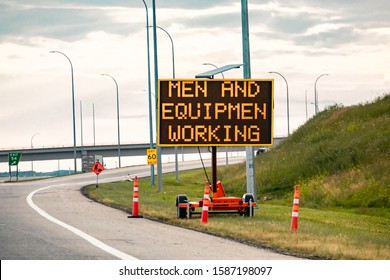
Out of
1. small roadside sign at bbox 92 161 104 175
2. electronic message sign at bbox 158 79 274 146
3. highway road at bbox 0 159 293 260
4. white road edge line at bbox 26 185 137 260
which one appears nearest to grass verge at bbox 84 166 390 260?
highway road at bbox 0 159 293 260

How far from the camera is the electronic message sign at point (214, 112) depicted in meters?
26.0

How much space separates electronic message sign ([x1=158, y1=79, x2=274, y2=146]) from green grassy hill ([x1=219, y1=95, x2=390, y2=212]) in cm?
1589

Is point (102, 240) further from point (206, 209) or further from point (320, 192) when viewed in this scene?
point (320, 192)

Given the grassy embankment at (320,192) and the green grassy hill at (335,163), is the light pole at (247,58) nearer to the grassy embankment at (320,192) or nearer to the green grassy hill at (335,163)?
the grassy embankment at (320,192)

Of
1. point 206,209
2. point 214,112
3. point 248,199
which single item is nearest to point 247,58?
point 214,112

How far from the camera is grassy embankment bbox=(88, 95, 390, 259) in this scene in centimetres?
1958

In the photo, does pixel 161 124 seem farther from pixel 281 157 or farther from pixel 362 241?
pixel 281 157

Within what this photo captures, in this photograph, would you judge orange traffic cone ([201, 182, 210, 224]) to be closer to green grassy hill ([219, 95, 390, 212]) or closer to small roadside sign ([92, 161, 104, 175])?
green grassy hill ([219, 95, 390, 212])

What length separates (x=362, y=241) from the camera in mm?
19797

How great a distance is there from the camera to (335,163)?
51000mm

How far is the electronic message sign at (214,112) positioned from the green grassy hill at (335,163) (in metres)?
15.9

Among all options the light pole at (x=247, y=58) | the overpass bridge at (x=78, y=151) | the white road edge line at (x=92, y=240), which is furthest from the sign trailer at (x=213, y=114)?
the overpass bridge at (x=78, y=151)

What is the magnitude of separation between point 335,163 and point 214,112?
25892 millimetres
